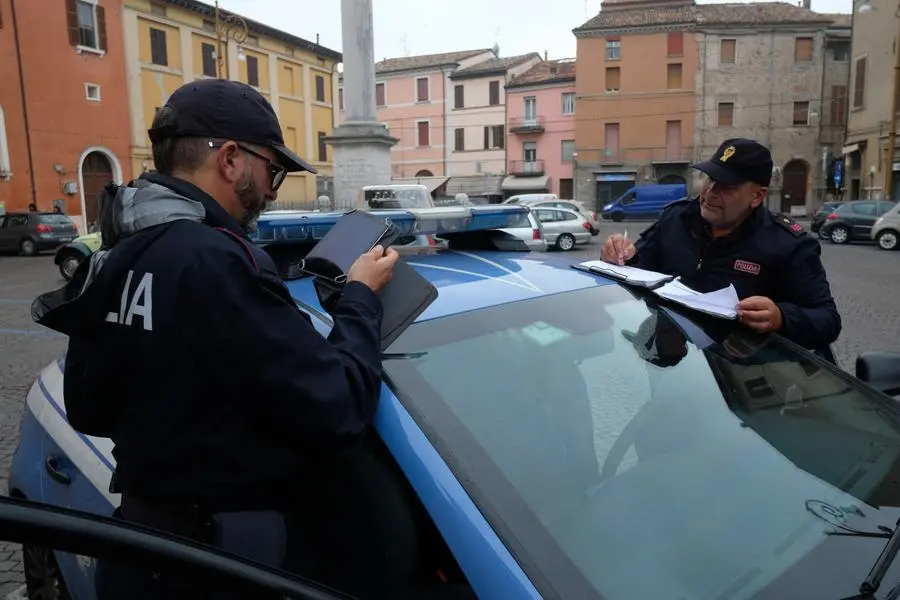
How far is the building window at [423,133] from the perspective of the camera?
5100 centimetres

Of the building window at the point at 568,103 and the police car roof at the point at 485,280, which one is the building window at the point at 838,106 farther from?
the police car roof at the point at 485,280

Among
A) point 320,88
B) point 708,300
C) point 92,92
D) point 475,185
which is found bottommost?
point 475,185

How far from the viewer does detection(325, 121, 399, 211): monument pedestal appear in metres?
15.9

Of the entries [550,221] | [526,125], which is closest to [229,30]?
[550,221]

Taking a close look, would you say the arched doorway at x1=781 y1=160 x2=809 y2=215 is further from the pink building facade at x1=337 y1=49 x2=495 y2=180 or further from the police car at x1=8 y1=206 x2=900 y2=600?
the police car at x1=8 y1=206 x2=900 y2=600

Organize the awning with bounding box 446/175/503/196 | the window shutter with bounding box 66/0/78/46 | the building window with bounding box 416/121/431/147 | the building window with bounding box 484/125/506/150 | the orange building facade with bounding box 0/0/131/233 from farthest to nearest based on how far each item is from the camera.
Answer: the building window with bounding box 416/121/431/147 → the building window with bounding box 484/125/506/150 → the awning with bounding box 446/175/503/196 → the window shutter with bounding box 66/0/78/46 → the orange building facade with bounding box 0/0/131/233

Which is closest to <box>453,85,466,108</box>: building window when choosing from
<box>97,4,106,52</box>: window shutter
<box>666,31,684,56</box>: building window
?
<box>666,31,684,56</box>: building window

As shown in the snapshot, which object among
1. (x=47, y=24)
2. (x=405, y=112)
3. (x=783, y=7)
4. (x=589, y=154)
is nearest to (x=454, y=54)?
(x=405, y=112)

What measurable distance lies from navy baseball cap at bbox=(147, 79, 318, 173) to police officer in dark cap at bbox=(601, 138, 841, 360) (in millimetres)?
1530

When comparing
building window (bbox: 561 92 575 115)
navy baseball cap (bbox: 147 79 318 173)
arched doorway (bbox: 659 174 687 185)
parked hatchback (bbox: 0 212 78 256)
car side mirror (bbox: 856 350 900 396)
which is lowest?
parked hatchback (bbox: 0 212 78 256)

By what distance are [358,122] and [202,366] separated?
15.3m

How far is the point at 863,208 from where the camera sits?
67.5 ft

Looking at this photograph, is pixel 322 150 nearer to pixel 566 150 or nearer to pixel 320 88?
pixel 320 88

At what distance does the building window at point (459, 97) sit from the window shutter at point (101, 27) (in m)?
27.2
